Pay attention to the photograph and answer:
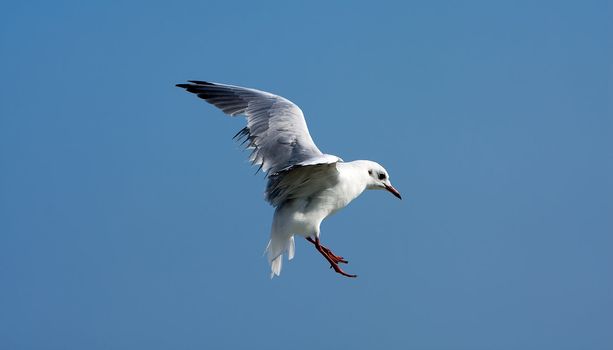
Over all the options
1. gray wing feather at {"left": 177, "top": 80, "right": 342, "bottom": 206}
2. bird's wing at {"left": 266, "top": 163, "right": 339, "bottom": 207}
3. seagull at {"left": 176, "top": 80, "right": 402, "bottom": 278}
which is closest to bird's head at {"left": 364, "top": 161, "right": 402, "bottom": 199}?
seagull at {"left": 176, "top": 80, "right": 402, "bottom": 278}

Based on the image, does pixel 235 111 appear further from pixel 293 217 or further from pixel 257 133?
pixel 293 217

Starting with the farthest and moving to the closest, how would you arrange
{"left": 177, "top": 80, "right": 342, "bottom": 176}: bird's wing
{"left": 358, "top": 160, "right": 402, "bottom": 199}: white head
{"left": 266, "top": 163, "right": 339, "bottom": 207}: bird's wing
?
1. {"left": 358, "top": 160, "right": 402, "bottom": 199}: white head
2. {"left": 177, "top": 80, "right": 342, "bottom": 176}: bird's wing
3. {"left": 266, "top": 163, "right": 339, "bottom": 207}: bird's wing

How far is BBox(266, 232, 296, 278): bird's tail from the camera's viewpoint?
948 cm

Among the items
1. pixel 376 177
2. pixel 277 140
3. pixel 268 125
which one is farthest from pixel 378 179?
pixel 268 125

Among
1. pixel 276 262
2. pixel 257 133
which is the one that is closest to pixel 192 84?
pixel 257 133

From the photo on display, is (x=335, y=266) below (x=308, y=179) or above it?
below

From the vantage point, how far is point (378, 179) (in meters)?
10.1

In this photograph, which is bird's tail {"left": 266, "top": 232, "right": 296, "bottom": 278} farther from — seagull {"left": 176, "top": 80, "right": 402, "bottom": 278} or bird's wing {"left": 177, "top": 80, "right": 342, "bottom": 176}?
bird's wing {"left": 177, "top": 80, "right": 342, "bottom": 176}

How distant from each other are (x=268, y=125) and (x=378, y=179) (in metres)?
1.31

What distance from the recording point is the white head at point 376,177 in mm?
9930

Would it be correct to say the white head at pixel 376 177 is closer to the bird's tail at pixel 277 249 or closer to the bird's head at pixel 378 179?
the bird's head at pixel 378 179

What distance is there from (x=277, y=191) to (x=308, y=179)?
373 mm

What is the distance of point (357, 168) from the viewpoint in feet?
31.7

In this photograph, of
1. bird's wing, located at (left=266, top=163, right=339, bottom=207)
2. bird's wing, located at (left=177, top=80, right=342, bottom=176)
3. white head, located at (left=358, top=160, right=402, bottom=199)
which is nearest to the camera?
bird's wing, located at (left=266, top=163, right=339, bottom=207)
